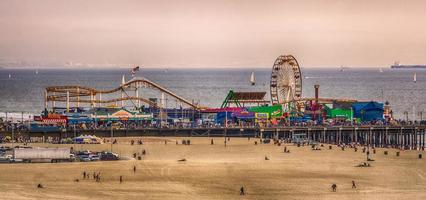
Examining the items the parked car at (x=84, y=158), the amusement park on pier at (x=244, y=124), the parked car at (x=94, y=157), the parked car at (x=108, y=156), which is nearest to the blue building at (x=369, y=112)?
the amusement park on pier at (x=244, y=124)

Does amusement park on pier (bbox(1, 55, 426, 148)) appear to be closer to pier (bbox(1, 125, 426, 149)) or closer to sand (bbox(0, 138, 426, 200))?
pier (bbox(1, 125, 426, 149))

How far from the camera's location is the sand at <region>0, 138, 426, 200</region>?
46.4 meters

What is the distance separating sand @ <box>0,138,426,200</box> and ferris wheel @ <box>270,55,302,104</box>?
3072 cm

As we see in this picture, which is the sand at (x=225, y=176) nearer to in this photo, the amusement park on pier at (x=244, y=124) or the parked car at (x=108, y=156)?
the parked car at (x=108, y=156)

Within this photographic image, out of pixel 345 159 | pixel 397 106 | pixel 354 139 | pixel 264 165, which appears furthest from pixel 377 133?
Answer: pixel 397 106

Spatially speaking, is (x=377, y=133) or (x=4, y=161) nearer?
(x=4, y=161)

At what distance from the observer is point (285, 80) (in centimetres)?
9700

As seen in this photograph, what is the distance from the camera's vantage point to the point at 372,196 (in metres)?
46.2

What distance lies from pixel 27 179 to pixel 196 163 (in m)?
11.5

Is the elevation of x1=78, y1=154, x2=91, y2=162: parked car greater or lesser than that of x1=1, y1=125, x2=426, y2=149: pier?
lesser

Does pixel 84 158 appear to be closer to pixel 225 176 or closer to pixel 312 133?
pixel 225 176

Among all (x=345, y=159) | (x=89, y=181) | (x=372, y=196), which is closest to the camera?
(x=372, y=196)

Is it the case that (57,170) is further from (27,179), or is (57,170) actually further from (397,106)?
(397,106)

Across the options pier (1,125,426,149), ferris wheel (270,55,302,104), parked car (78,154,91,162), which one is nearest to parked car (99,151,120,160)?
parked car (78,154,91,162)
